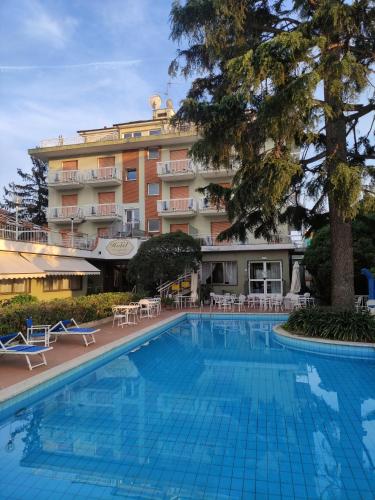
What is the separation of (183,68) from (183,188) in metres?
16.8

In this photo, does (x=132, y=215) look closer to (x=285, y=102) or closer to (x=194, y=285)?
(x=194, y=285)

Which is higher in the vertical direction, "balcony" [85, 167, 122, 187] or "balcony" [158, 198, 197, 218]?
"balcony" [85, 167, 122, 187]

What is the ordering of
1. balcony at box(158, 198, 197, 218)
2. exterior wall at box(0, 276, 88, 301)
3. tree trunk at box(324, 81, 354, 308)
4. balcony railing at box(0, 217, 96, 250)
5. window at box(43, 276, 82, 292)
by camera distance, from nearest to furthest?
tree trunk at box(324, 81, 354, 308) < balcony railing at box(0, 217, 96, 250) < exterior wall at box(0, 276, 88, 301) < window at box(43, 276, 82, 292) < balcony at box(158, 198, 197, 218)

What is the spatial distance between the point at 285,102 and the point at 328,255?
475 inches

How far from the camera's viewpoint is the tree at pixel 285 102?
9.93 meters

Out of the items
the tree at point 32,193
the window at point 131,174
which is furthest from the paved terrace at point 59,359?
the tree at point 32,193

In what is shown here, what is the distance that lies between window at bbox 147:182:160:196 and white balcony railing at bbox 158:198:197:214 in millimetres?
2530

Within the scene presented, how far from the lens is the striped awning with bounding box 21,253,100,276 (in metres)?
19.9

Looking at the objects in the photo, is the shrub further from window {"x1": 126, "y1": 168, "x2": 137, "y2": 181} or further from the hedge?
window {"x1": 126, "y1": 168, "x2": 137, "y2": 181}

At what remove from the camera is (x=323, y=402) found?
733 cm

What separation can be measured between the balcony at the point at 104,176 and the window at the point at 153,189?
266cm

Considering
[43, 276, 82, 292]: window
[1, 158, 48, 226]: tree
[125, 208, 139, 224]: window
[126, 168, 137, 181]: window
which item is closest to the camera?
[43, 276, 82, 292]: window

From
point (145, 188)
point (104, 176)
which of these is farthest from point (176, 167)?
point (104, 176)

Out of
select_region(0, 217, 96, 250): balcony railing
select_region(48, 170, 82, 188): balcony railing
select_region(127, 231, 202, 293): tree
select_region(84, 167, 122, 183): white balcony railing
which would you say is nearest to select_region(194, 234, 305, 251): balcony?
select_region(127, 231, 202, 293): tree
